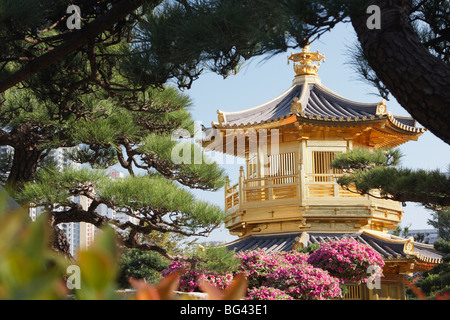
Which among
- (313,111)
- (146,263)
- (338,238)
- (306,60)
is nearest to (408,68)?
(338,238)

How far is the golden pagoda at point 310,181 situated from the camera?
10.8m

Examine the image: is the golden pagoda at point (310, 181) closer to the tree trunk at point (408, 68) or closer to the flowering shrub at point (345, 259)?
the flowering shrub at point (345, 259)

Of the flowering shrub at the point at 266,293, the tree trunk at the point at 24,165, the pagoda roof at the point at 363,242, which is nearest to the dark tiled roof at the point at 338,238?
the pagoda roof at the point at 363,242

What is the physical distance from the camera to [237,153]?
12.7 metres

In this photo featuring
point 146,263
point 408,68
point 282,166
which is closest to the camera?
point 408,68

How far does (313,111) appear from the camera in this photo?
37.7 ft

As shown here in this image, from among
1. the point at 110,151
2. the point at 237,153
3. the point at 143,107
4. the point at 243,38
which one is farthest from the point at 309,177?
the point at 243,38

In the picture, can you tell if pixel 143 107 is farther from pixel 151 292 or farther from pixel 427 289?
pixel 427 289

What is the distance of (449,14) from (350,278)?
598 cm

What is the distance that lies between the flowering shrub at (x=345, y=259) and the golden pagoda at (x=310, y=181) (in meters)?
0.98

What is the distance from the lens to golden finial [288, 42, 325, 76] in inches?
490

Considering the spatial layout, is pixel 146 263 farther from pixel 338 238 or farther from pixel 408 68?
pixel 408 68

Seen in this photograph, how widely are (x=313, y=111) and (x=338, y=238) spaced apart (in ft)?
8.95
